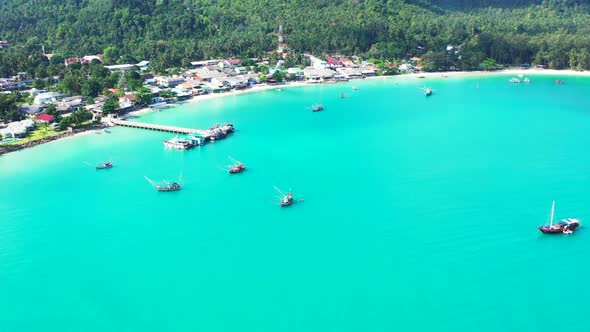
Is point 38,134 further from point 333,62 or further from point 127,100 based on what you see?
point 333,62

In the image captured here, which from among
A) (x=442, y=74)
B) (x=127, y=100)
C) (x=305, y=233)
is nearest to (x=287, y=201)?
(x=305, y=233)

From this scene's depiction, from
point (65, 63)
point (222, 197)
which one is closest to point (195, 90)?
point (65, 63)

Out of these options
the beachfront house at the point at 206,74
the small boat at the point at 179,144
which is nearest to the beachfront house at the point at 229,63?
the beachfront house at the point at 206,74

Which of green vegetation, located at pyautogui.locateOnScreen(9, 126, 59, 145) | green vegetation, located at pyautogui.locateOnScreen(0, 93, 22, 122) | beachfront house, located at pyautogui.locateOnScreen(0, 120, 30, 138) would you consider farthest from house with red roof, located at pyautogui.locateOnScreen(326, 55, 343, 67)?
beachfront house, located at pyautogui.locateOnScreen(0, 120, 30, 138)

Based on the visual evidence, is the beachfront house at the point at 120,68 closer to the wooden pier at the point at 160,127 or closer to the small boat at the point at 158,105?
the small boat at the point at 158,105

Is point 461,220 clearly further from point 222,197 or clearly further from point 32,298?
point 32,298

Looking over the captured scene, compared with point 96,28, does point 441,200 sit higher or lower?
lower
